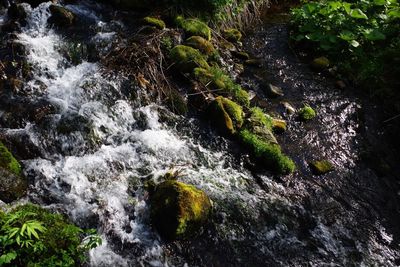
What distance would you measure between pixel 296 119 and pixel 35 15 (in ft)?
18.9

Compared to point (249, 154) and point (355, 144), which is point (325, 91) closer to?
point (355, 144)

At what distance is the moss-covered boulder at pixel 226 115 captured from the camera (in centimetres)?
660

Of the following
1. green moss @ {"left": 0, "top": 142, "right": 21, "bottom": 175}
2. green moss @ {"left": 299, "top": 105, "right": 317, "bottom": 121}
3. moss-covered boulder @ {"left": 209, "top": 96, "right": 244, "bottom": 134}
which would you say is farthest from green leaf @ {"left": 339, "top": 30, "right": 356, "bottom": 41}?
green moss @ {"left": 0, "top": 142, "right": 21, "bottom": 175}

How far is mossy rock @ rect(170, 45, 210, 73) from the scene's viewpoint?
7430 millimetres

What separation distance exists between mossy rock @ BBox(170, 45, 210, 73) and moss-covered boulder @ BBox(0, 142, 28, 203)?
144 inches

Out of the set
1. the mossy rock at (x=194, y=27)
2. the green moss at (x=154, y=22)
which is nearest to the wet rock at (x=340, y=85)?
the mossy rock at (x=194, y=27)

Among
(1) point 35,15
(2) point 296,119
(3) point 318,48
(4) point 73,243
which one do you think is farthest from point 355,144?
(1) point 35,15

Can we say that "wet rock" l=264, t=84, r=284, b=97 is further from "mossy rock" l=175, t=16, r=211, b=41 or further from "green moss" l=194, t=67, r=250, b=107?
"mossy rock" l=175, t=16, r=211, b=41

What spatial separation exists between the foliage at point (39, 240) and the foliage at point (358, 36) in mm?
7294

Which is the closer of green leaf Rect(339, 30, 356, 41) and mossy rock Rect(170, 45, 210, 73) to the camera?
mossy rock Rect(170, 45, 210, 73)

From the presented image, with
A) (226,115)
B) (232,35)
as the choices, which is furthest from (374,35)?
(226,115)

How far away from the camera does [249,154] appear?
20.9 feet

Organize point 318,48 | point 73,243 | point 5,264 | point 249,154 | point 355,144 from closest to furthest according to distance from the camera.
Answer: point 5,264 < point 73,243 < point 249,154 < point 355,144 < point 318,48

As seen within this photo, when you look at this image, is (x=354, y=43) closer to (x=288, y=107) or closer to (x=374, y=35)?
(x=374, y=35)
